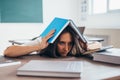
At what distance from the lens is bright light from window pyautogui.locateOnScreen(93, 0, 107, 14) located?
3461 mm

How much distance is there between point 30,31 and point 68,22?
107 inches

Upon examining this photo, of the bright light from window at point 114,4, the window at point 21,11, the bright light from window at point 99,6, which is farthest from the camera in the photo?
the bright light from window at point 99,6

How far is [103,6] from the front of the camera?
11.5ft

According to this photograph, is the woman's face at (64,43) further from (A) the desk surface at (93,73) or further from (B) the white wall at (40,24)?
(B) the white wall at (40,24)

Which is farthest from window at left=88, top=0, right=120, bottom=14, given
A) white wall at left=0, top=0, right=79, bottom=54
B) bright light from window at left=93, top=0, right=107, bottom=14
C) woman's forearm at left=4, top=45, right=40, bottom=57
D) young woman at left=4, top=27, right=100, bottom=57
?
woman's forearm at left=4, top=45, right=40, bottom=57

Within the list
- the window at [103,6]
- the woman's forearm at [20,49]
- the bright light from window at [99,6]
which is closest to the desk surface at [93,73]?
the woman's forearm at [20,49]

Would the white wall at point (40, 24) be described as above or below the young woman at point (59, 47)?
above

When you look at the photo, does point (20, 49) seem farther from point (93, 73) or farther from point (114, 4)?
point (114, 4)

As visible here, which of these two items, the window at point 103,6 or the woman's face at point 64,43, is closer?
the woman's face at point 64,43

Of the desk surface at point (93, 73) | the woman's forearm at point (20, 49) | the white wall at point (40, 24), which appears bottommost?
the desk surface at point (93, 73)

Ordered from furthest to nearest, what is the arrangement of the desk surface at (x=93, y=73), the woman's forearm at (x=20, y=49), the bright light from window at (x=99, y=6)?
the bright light from window at (x=99, y=6) < the woman's forearm at (x=20, y=49) < the desk surface at (x=93, y=73)

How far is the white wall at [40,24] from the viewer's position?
3.32 meters

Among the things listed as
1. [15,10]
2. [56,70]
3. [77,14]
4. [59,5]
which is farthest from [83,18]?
[56,70]

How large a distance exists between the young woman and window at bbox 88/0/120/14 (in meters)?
2.33
